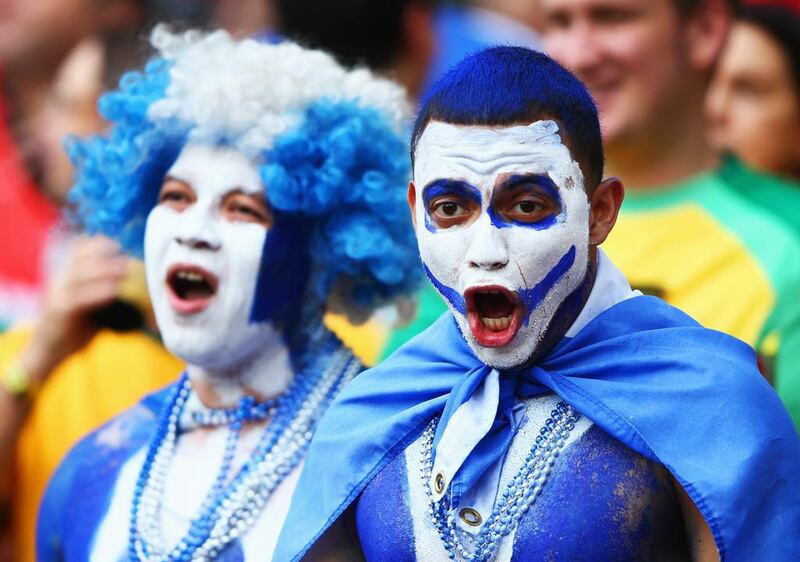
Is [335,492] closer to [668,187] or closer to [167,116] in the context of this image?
[167,116]

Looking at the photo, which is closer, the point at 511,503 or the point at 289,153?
the point at 511,503

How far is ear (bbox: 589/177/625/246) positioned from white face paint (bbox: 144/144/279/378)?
0.99 metres

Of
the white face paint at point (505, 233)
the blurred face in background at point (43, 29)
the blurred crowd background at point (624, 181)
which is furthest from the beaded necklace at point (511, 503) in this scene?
the blurred face in background at point (43, 29)

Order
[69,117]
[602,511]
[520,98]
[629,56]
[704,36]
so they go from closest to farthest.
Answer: [602,511] < [520,98] < [629,56] < [704,36] < [69,117]

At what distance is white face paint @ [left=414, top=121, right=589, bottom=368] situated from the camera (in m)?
2.62

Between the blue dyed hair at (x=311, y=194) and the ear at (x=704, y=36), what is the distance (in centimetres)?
158

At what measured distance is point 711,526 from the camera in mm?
2449

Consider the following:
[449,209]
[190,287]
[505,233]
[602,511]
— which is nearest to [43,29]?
[190,287]

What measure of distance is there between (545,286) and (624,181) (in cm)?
234

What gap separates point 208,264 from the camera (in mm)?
3389

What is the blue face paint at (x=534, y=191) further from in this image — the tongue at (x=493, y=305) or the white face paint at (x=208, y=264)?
the white face paint at (x=208, y=264)

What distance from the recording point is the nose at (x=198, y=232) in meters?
3.37

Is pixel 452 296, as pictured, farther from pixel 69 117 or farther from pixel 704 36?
pixel 69 117

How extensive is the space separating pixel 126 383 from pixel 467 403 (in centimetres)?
207
